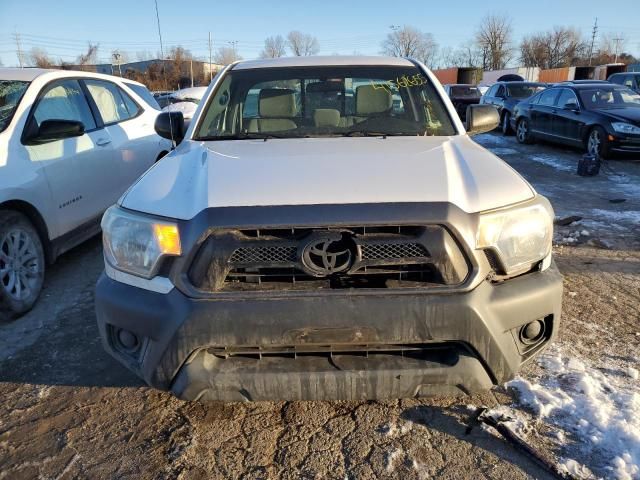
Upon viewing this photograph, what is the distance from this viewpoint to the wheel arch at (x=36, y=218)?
3.73 m

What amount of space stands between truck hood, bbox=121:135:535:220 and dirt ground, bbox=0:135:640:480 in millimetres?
1095

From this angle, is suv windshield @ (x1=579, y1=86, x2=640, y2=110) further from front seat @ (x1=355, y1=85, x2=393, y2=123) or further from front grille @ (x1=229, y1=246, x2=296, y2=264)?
front grille @ (x1=229, y1=246, x2=296, y2=264)

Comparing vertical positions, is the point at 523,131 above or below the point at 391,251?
below

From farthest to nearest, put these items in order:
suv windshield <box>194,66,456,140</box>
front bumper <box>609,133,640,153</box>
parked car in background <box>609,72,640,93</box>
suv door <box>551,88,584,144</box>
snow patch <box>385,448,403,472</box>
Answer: parked car in background <box>609,72,640,93</box>, suv door <box>551,88,584,144</box>, front bumper <box>609,133,640,153</box>, suv windshield <box>194,66,456,140</box>, snow patch <box>385,448,403,472</box>

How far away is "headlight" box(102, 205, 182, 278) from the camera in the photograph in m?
2.19

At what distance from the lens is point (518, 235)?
2.27 metres

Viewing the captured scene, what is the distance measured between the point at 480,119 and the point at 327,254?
2.18 meters

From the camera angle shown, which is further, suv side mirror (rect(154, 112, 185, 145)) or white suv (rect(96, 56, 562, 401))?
suv side mirror (rect(154, 112, 185, 145))

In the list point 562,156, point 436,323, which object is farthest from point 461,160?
point 562,156

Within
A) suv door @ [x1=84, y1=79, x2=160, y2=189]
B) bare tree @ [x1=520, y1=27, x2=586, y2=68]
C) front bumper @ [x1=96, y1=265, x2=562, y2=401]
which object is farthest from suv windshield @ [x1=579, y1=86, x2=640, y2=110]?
bare tree @ [x1=520, y1=27, x2=586, y2=68]

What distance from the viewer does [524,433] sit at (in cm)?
245

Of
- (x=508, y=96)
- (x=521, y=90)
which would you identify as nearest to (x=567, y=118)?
(x=508, y=96)

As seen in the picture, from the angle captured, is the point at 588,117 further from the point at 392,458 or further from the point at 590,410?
the point at 392,458

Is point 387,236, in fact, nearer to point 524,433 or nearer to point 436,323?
point 436,323
